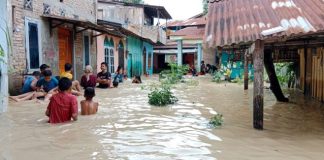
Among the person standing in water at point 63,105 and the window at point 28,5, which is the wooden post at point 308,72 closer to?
the person standing in water at point 63,105

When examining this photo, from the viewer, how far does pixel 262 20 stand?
5902 mm

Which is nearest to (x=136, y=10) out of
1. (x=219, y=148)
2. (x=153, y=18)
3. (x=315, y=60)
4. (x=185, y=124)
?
(x=153, y=18)

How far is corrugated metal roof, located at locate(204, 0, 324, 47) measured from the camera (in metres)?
5.39

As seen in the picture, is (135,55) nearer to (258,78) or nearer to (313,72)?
(313,72)

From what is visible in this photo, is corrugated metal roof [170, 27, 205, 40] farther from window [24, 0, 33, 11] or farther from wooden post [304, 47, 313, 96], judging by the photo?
window [24, 0, 33, 11]

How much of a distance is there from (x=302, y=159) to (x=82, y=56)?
12832 millimetres

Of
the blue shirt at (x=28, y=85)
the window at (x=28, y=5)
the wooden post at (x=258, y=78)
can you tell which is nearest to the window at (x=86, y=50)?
the window at (x=28, y=5)

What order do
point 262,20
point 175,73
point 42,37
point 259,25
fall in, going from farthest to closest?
point 175,73
point 42,37
point 262,20
point 259,25

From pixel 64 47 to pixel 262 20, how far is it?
1016 centimetres

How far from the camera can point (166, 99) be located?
383 inches

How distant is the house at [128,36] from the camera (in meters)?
19.8

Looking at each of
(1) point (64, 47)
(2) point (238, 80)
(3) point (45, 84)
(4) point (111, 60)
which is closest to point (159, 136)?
(3) point (45, 84)

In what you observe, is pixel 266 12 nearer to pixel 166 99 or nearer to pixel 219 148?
pixel 219 148

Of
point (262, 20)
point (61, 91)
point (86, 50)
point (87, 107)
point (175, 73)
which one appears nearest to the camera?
point (262, 20)
